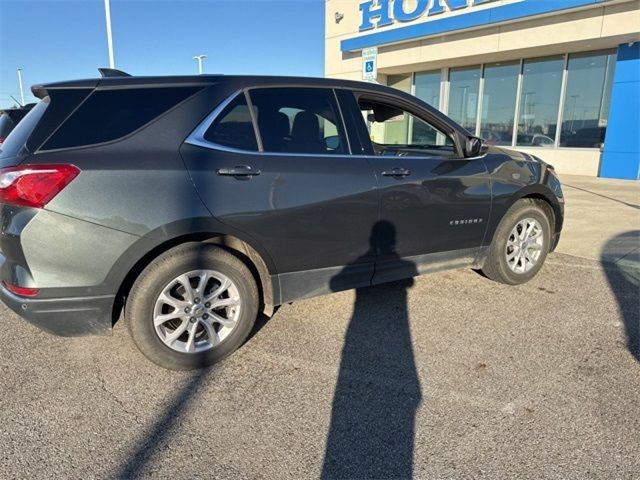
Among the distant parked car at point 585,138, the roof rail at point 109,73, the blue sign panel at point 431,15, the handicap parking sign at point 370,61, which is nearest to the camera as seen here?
the roof rail at point 109,73

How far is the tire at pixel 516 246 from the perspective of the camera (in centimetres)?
437

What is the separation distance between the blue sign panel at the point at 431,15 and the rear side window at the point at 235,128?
11.4m

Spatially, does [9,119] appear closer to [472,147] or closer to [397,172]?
[397,172]

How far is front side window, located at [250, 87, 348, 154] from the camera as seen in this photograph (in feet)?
10.4

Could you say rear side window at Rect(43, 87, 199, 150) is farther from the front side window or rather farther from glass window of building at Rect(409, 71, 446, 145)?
glass window of building at Rect(409, 71, 446, 145)

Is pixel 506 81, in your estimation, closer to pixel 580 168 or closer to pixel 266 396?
pixel 580 168

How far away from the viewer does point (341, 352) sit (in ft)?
10.7

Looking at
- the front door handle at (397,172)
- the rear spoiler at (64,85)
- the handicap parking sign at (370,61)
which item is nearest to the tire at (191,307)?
the rear spoiler at (64,85)

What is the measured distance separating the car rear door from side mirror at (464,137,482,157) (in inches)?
41.0

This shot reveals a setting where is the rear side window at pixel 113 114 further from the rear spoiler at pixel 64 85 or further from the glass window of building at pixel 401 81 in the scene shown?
the glass window of building at pixel 401 81

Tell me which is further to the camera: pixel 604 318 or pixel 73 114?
pixel 604 318

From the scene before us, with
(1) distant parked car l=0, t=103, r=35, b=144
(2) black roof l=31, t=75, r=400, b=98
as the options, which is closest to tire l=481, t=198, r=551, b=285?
(2) black roof l=31, t=75, r=400, b=98

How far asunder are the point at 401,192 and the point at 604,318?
200 centimetres

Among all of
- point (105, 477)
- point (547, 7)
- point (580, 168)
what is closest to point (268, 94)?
point (105, 477)
